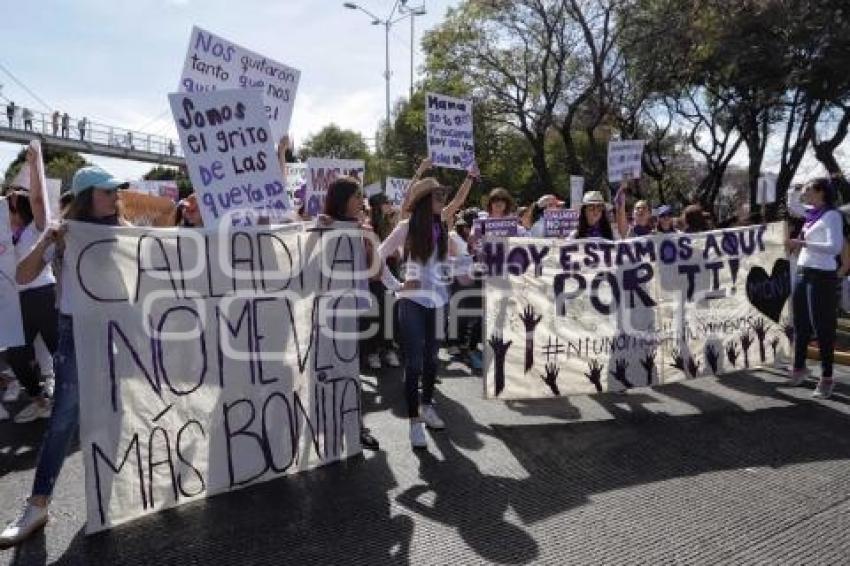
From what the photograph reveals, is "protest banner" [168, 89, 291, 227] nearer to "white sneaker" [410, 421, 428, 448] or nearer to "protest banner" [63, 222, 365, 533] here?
"protest banner" [63, 222, 365, 533]

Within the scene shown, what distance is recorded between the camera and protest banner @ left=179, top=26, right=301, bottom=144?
560cm

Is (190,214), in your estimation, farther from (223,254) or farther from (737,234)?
(737,234)

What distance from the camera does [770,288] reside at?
6723 mm

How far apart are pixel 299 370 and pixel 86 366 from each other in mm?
1230

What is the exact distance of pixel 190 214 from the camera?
6566mm

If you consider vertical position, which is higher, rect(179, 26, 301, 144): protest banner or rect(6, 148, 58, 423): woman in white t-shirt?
rect(179, 26, 301, 144): protest banner

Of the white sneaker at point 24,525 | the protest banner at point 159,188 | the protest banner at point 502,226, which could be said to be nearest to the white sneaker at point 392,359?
the protest banner at point 502,226

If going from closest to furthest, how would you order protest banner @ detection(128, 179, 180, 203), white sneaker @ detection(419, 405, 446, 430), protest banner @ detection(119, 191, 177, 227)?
white sneaker @ detection(419, 405, 446, 430), protest banner @ detection(119, 191, 177, 227), protest banner @ detection(128, 179, 180, 203)

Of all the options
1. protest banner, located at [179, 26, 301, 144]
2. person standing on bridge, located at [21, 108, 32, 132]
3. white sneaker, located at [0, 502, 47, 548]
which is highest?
person standing on bridge, located at [21, 108, 32, 132]

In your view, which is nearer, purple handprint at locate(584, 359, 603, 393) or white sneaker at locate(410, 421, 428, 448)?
white sneaker at locate(410, 421, 428, 448)

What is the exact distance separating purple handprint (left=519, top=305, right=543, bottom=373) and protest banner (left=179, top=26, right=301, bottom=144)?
236cm

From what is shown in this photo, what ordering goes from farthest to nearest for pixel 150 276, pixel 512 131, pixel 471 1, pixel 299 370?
pixel 512 131, pixel 471 1, pixel 299 370, pixel 150 276

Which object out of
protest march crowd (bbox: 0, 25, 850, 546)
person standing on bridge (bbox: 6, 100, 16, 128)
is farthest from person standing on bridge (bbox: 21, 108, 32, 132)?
protest march crowd (bbox: 0, 25, 850, 546)

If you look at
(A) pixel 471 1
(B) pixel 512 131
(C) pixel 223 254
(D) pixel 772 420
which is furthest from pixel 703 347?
(B) pixel 512 131
